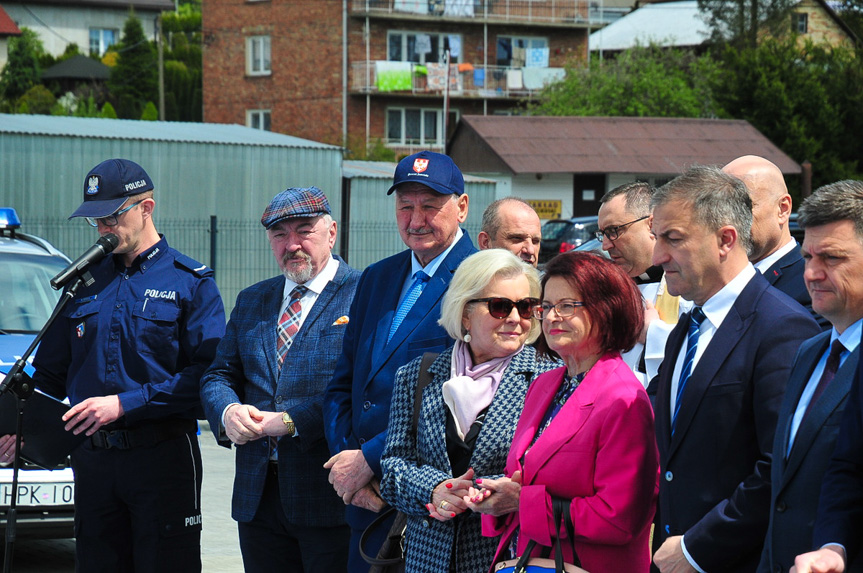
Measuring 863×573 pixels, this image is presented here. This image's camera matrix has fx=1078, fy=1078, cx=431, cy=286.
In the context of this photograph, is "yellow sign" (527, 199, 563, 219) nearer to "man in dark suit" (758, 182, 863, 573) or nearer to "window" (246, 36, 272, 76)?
"window" (246, 36, 272, 76)

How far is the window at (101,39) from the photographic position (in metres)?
78.5

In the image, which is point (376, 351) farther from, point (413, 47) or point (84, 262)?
point (413, 47)

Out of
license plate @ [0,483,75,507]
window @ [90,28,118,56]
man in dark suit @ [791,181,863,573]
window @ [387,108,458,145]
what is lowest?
license plate @ [0,483,75,507]

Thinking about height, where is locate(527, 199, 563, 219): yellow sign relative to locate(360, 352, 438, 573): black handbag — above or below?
above

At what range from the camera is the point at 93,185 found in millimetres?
5219

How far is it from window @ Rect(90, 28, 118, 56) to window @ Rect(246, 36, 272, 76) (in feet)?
100.0

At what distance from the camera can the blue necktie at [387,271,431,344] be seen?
15.0 feet

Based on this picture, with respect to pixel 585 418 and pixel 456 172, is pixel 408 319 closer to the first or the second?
pixel 456 172

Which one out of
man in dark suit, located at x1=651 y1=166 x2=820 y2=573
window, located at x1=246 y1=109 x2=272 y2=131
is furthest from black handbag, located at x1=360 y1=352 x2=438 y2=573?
window, located at x1=246 y1=109 x2=272 y2=131

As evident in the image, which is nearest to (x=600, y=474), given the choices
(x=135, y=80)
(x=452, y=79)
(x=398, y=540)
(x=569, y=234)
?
(x=398, y=540)

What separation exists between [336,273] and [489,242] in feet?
4.76

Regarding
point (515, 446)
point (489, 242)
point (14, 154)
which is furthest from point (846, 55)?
point (515, 446)

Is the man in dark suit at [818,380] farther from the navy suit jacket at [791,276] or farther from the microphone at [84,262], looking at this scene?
the microphone at [84,262]

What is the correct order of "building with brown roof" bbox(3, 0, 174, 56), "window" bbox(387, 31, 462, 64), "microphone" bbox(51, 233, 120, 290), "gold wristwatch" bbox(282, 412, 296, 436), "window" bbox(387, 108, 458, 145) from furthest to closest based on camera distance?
"building with brown roof" bbox(3, 0, 174, 56) < "window" bbox(387, 108, 458, 145) < "window" bbox(387, 31, 462, 64) < "microphone" bbox(51, 233, 120, 290) < "gold wristwatch" bbox(282, 412, 296, 436)
